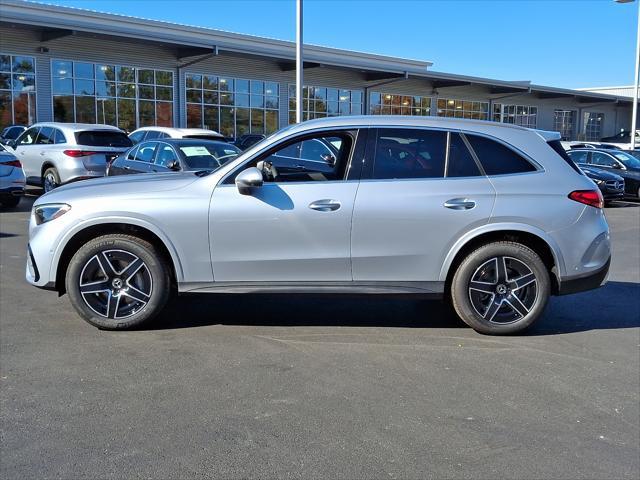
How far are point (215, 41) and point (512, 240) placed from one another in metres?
29.2

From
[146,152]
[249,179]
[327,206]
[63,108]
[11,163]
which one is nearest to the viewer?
[249,179]

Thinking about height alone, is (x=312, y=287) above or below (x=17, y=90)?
below

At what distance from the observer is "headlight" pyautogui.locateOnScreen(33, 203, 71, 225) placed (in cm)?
552

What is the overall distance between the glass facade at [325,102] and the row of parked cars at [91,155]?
2182 cm

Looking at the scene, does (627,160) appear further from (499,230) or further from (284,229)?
(284,229)

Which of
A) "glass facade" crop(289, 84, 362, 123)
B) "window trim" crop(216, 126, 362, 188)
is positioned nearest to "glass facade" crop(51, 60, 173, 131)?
"glass facade" crop(289, 84, 362, 123)

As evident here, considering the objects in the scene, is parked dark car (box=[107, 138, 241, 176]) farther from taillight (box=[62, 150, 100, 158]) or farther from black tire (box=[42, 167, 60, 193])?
black tire (box=[42, 167, 60, 193])

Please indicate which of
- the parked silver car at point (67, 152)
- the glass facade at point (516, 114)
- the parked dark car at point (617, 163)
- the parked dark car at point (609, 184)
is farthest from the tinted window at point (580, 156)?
the glass facade at point (516, 114)

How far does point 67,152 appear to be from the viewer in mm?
14945

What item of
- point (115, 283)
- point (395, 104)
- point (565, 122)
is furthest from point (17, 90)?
point (565, 122)

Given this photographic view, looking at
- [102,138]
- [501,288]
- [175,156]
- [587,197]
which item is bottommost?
[501,288]

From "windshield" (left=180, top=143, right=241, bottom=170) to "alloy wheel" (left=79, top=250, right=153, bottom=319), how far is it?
20.5ft

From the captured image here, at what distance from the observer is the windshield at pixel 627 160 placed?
2044cm

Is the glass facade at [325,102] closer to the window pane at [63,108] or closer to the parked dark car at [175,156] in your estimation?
the window pane at [63,108]
